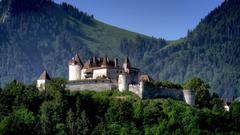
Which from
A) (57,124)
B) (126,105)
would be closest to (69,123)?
(57,124)

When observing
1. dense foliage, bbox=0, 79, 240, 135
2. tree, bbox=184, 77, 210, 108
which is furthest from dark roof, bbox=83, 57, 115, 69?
tree, bbox=184, 77, 210, 108

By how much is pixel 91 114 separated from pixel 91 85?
5.18 metres

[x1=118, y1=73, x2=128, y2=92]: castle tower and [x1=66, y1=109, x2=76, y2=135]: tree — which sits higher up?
[x1=118, y1=73, x2=128, y2=92]: castle tower

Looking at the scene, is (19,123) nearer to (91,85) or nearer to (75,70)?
(91,85)

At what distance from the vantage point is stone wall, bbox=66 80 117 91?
100 meters

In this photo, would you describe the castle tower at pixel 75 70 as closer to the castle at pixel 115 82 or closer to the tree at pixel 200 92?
the castle at pixel 115 82

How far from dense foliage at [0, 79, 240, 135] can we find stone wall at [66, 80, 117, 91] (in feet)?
3.53

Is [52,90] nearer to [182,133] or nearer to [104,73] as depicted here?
[104,73]

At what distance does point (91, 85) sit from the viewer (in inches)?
3964

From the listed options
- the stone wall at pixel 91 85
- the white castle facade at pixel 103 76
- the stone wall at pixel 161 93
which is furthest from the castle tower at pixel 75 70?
the stone wall at pixel 161 93

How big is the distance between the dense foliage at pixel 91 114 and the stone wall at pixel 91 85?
1.07 metres

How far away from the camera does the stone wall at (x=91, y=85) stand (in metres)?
100

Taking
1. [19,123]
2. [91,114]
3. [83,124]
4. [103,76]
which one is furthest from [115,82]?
[19,123]

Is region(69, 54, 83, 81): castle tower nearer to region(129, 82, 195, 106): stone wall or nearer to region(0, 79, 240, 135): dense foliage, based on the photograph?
region(0, 79, 240, 135): dense foliage
